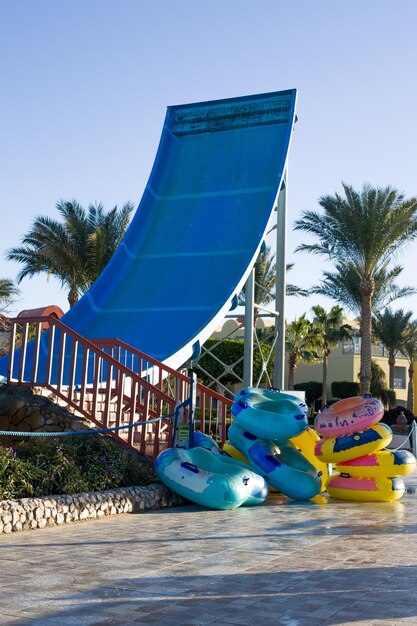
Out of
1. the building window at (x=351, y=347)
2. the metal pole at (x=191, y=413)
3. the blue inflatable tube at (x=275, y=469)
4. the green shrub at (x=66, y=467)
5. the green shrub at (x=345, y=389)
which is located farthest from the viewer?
the building window at (x=351, y=347)

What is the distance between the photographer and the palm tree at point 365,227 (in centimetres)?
2930

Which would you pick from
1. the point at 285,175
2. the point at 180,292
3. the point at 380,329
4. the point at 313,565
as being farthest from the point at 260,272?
the point at 313,565

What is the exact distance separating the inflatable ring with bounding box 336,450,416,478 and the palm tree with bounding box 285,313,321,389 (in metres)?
36.6

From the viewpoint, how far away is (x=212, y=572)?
20.0ft

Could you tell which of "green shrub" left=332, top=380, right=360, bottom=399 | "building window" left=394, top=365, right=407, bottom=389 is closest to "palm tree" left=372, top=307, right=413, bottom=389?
"green shrub" left=332, top=380, right=360, bottom=399

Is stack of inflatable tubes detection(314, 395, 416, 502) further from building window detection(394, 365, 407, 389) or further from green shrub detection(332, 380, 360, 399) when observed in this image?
building window detection(394, 365, 407, 389)

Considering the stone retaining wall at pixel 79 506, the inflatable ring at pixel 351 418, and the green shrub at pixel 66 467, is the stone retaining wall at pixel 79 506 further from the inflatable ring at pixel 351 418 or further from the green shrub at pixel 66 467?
the inflatable ring at pixel 351 418

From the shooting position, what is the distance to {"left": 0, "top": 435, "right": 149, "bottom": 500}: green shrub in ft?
28.1

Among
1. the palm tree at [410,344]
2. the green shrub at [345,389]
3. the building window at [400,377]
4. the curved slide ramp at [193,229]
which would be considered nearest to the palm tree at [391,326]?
the palm tree at [410,344]

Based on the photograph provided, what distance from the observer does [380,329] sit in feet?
160

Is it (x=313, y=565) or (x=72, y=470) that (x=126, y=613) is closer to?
(x=313, y=565)

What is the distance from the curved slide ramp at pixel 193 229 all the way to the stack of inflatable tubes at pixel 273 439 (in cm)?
270

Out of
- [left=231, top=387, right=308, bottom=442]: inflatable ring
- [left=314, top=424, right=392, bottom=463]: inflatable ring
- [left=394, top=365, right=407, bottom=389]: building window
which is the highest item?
[left=394, top=365, right=407, bottom=389]: building window

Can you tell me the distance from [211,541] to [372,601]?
259 centimetres
